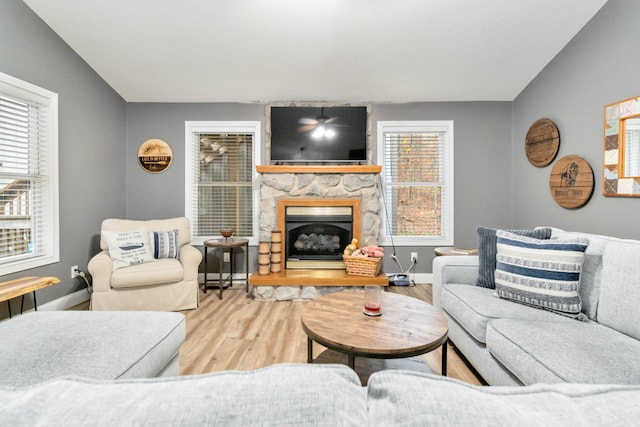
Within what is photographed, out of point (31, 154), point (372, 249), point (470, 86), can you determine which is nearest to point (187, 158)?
point (31, 154)

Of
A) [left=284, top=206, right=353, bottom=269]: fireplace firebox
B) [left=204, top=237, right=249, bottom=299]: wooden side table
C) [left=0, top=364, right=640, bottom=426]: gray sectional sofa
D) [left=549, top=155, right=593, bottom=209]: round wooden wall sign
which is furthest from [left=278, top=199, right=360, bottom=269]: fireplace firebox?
[left=0, top=364, right=640, bottom=426]: gray sectional sofa

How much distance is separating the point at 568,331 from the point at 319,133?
3062 mm

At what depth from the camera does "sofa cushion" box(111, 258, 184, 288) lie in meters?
2.67

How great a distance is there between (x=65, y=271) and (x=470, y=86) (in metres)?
4.91

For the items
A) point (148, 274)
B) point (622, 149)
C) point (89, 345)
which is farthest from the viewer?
point (148, 274)

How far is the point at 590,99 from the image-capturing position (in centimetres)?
267

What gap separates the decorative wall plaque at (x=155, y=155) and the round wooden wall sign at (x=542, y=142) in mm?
4470

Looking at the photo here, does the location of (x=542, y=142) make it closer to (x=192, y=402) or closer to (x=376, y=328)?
A: (x=376, y=328)

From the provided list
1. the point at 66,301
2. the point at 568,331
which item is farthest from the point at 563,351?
the point at 66,301

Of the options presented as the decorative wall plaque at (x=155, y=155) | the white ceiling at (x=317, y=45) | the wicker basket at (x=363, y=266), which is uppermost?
the white ceiling at (x=317, y=45)

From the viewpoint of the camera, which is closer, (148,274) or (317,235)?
(148,274)

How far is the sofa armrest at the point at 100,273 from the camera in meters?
2.62

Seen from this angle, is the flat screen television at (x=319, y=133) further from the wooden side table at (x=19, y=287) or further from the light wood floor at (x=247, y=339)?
the wooden side table at (x=19, y=287)

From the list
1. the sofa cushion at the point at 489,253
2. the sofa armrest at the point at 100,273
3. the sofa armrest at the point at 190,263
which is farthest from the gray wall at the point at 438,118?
the sofa armrest at the point at 190,263
